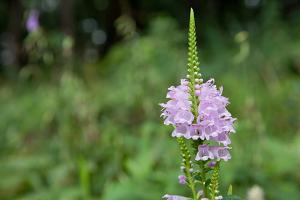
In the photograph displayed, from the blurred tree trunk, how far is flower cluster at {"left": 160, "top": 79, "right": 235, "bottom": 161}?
863 centimetres

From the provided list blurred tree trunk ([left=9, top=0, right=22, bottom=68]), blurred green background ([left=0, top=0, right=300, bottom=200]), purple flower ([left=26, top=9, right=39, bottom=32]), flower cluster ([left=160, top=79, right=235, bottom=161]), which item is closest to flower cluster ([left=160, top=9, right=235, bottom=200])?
flower cluster ([left=160, top=79, right=235, bottom=161])

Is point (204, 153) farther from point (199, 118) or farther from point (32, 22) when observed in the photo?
point (32, 22)

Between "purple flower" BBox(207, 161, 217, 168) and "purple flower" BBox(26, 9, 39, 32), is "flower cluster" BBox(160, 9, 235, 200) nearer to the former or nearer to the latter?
"purple flower" BBox(207, 161, 217, 168)

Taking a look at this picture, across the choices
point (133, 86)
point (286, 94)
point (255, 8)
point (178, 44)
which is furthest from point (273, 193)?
point (255, 8)

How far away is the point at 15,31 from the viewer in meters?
10.5

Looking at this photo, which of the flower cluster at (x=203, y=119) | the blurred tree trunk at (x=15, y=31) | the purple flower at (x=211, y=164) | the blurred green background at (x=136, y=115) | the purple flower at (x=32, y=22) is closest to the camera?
the flower cluster at (x=203, y=119)

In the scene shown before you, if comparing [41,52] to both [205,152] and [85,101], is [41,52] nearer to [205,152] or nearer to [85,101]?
[85,101]

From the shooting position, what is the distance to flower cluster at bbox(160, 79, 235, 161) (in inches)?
62.6

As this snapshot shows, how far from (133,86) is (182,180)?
129 inches

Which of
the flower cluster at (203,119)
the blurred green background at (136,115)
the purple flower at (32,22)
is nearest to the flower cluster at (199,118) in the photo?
the flower cluster at (203,119)

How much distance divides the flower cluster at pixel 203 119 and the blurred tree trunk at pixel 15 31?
8.63 metres

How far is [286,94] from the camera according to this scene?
5969mm

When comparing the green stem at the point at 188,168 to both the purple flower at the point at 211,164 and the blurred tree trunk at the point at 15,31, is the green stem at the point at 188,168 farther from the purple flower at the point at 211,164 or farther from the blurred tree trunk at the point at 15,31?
the blurred tree trunk at the point at 15,31

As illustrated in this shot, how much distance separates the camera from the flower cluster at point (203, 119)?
5.21 ft
